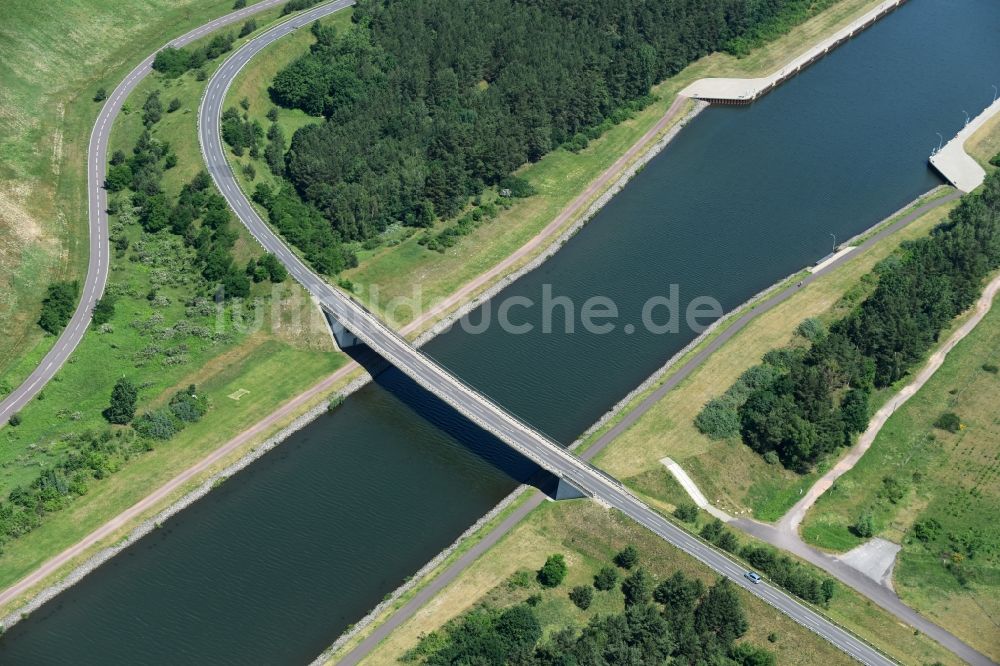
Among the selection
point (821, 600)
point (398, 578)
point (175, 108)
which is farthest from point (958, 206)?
point (175, 108)

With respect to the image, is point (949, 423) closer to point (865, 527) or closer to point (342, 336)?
point (865, 527)

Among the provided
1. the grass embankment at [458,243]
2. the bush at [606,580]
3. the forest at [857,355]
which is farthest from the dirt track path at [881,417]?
the grass embankment at [458,243]

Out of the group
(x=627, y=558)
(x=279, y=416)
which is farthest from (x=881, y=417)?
(x=279, y=416)

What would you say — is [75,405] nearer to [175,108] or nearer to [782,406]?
[175,108]

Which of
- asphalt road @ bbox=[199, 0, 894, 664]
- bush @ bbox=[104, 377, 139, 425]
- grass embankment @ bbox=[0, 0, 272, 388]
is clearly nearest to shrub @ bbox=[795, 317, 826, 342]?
asphalt road @ bbox=[199, 0, 894, 664]

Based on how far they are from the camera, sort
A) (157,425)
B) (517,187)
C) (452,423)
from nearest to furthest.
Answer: (157,425) → (452,423) → (517,187)
